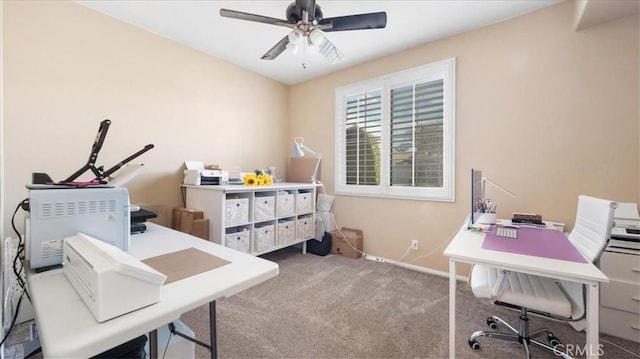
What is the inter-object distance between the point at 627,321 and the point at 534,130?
59.6 inches

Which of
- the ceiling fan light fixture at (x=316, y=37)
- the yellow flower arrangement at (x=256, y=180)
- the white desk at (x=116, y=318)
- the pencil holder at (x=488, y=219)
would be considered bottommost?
the white desk at (x=116, y=318)

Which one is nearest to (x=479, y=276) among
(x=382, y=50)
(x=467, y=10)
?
(x=467, y=10)

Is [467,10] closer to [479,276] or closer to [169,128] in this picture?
[479,276]

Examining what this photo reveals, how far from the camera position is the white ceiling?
2.17 meters

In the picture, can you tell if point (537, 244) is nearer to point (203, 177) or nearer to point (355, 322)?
point (355, 322)

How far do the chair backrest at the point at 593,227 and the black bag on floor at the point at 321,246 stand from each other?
7.82 ft

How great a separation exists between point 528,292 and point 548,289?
0.15m

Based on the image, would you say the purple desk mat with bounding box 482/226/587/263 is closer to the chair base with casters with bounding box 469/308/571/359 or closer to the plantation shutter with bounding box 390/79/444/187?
the chair base with casters with bounding box 469/308/571/359

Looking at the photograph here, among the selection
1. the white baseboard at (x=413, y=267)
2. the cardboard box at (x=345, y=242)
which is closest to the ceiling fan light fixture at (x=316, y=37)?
the cardboard box at (x=345, y=242)

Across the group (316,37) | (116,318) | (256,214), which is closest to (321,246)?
(256,214)

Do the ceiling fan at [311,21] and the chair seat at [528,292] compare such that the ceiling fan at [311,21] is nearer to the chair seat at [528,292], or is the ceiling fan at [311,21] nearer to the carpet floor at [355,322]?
the chair seat at [528,292]

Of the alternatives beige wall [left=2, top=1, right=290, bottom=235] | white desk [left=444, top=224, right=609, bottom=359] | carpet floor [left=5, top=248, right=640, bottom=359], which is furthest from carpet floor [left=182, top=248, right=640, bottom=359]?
beige wall [left=2, top=1, right=290, bottom=235]

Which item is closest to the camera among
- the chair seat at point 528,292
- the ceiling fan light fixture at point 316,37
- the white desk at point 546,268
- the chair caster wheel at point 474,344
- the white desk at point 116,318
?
the white desk at point 116,318

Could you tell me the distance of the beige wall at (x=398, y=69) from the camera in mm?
1945
